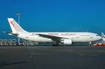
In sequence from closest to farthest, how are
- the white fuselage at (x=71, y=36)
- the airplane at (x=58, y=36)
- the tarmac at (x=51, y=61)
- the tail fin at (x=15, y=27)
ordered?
1. the tarmac at (x=51, y=61)
2. the airplane at (x=58, y=36)
3. the white fuselage at (x=71, y=36)
4. the tail fin at (x=15, y=27)

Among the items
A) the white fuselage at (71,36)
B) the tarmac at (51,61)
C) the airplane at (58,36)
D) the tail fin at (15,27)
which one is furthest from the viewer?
the tail fin at (15,27)

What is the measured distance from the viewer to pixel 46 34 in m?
47.0

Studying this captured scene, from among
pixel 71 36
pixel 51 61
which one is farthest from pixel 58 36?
pixel 51 61

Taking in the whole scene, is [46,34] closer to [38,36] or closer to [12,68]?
[38,36]

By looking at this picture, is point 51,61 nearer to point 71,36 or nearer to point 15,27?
point 71,36

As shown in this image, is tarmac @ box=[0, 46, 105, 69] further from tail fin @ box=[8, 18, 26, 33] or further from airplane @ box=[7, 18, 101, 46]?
tail fin @ box=[8, 18, 26, 33]

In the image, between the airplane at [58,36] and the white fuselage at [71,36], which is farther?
the white fuselage at [71,36]

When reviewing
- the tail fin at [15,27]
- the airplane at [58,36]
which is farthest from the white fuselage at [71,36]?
the tail fin at [15,27]

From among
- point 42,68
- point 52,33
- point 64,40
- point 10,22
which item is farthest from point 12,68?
point 10,22

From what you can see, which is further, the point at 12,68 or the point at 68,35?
the point at 68,35

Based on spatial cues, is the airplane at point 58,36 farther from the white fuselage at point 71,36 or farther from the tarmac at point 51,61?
the tarmac at point 51,61

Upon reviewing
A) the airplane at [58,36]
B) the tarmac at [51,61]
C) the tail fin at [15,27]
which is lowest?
the tarmac at [51,61]

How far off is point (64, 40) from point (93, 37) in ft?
25.2

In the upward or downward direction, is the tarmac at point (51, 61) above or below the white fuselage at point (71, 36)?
below
